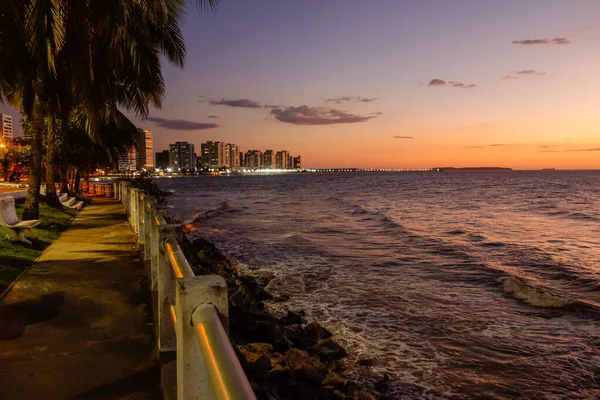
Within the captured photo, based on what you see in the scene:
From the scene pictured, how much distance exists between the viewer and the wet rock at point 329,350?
24.3 ft

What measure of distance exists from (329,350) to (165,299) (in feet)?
13.6

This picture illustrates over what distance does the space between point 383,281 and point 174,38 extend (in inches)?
482

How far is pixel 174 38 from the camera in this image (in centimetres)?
1772

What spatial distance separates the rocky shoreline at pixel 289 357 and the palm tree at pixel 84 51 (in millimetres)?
7605

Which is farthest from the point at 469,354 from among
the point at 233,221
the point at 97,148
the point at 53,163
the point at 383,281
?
the point at 97,148

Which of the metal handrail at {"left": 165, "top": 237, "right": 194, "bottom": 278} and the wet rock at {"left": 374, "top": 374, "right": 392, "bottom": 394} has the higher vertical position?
the metal handrail at {"left": 165, "top": 237, "right": 194, "bottom": 278}

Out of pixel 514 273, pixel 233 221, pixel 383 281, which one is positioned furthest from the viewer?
pixel 233 221

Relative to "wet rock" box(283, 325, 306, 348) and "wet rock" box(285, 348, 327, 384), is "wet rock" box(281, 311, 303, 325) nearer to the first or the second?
"wet rock" box(283, 325, 306, 348)

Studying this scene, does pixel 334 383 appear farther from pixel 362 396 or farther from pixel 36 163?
pixel 36 163

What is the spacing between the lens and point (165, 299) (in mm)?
4086

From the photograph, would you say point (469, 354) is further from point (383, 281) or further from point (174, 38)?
point (174, 38)

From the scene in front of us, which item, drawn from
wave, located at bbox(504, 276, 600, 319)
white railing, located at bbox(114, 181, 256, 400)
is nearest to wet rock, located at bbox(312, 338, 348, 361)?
white railing, located at bbox(114, 181, 256, 400)

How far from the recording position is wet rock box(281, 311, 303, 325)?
9034 mm

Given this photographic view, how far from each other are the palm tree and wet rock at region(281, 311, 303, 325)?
7727mm
